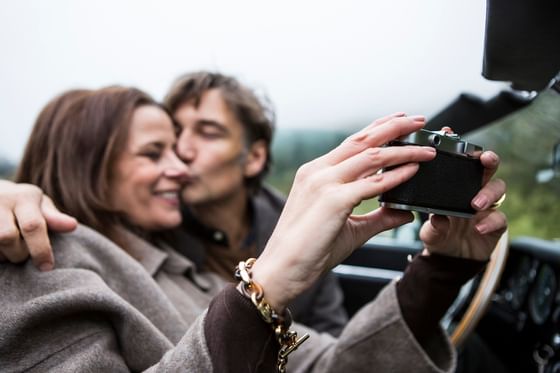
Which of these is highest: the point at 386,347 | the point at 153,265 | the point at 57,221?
the point at 57,221

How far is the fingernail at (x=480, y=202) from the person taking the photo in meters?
0.67

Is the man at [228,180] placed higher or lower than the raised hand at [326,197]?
lower

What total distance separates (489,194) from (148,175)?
0.91 meters

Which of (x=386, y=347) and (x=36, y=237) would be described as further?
(x=386, y=347)

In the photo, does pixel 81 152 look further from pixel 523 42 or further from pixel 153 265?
pixel 523 42

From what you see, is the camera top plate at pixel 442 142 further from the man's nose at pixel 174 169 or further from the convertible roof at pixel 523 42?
the man's nose at pixel 174 169

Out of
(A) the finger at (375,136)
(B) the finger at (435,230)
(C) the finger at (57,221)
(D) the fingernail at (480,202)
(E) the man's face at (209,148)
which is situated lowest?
(E) the man's face at (209,148)

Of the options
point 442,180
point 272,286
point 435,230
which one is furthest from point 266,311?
point 435,230

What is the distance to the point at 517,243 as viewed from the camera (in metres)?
1.69

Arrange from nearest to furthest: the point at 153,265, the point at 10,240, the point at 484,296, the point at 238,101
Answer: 1. the point at 10,240
2. the point at 153,265
3. the point at 484,296
4. the point at 238,101

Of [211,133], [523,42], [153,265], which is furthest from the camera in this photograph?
[211,133]

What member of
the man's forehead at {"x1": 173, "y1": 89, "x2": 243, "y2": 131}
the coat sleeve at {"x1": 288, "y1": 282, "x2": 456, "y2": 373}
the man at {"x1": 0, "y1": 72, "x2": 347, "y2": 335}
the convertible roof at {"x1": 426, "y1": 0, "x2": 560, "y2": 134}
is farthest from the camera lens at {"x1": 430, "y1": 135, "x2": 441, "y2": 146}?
the man's forehead at {"x1": 173, "y1": 89, "x2": 243, "y2": 131}

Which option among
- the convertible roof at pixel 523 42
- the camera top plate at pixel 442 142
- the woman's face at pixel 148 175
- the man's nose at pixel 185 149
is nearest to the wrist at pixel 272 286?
the camera top plate at pixel 442 142

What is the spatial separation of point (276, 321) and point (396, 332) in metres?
0.44
